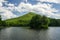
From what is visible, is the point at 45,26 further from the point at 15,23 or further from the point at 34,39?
the point at 34,39

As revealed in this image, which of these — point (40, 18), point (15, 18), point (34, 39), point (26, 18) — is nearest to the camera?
point (34, 39)

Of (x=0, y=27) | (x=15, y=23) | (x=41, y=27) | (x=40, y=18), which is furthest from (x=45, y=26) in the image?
(x=0, y=27)

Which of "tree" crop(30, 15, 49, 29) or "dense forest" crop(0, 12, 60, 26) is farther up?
"dense forest" crop(0, 12, 60, 26)

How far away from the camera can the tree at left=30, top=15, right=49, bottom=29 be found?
2111cm

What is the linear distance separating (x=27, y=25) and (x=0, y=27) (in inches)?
172

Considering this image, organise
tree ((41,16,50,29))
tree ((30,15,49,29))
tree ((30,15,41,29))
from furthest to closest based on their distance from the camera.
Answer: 1. tree ((41,16,50,29))
2. tree ((30,15,49,29))
3. tree ((30,15,41,29))

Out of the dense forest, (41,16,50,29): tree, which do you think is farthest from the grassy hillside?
(41,16,50,29): tree

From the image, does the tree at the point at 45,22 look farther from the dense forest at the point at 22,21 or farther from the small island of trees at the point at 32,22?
the dense forest at the point at 22,21

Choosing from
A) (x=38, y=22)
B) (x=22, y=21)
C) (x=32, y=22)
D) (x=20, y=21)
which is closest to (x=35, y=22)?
(x=38, y=22)

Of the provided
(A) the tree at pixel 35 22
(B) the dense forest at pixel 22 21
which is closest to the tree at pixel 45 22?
(A) the tree at pixel 35 22

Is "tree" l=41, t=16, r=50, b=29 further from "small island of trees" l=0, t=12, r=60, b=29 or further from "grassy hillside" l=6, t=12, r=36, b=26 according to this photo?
"grassy hillside" l=6, t=12, r=36, b=26

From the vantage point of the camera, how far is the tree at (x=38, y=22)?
21109mm

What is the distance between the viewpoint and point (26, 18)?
2098cm

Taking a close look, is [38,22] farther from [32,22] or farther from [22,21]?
[22,21]
